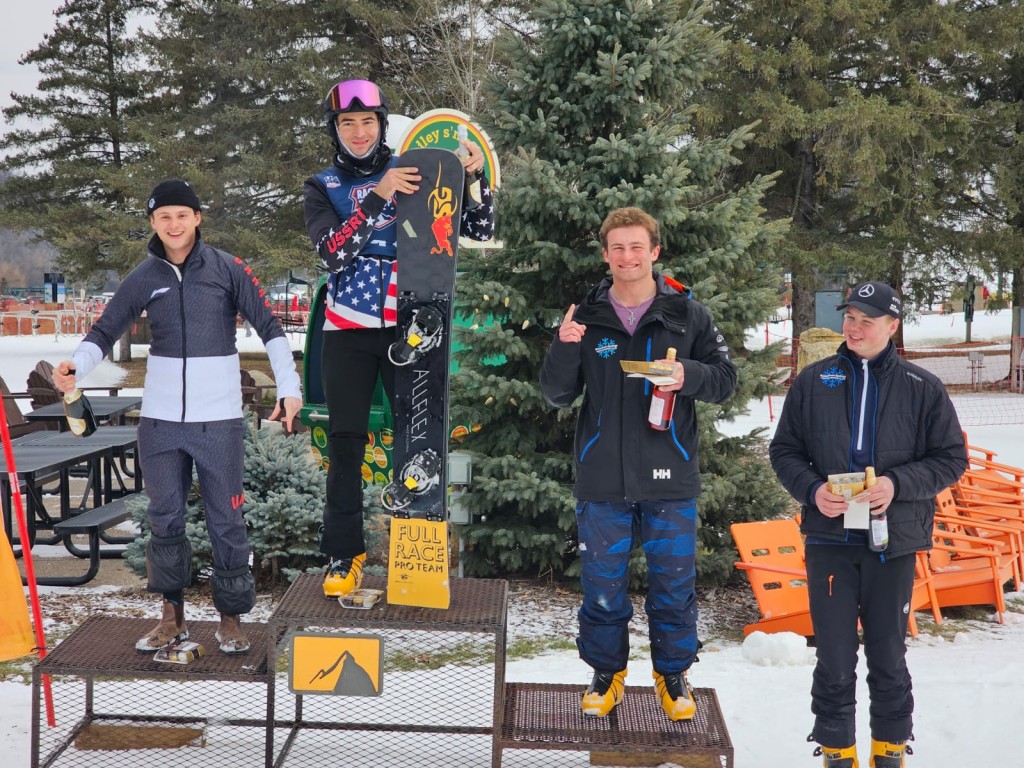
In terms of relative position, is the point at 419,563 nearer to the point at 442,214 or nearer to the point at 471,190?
the point at 442,214

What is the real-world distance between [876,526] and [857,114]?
14.2m

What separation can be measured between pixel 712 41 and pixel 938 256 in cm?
1376

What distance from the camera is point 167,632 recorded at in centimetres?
351

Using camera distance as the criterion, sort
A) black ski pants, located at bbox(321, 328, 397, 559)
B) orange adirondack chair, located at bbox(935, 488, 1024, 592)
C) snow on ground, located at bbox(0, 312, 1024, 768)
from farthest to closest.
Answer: orange adirondack chair, located at bbox(935, 488, 1024, 592), snow on ground, located at bbox(0, 312, 1024, 768), black ski pants, located at bbox(321, 328, 397, 559)

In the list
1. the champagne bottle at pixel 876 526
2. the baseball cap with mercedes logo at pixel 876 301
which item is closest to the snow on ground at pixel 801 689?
the champagne bottle at pixel 876 526

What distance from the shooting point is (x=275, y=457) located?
5.67 metres

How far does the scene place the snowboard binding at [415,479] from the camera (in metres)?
3.52

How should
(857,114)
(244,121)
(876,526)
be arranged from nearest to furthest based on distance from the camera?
1. (876,526)
2. (857,114)
3. (244,121)

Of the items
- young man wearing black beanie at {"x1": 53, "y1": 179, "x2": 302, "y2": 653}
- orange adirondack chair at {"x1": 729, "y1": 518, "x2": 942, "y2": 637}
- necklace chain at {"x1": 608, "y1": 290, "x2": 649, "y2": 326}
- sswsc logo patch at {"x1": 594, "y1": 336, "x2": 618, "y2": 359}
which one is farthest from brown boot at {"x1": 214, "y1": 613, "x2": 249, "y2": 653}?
orange adirondack chair at {"x1": 729, "y1": 518, "x2": 942, "y2": 637}

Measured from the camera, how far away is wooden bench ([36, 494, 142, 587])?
555 cm

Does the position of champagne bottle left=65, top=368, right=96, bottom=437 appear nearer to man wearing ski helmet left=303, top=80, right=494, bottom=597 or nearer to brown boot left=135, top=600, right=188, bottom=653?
brown boot left=135, top=600, right=188, bottom=653

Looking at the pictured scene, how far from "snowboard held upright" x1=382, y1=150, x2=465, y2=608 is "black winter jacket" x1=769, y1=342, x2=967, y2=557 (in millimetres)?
1244

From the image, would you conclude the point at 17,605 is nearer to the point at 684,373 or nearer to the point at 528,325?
the point at 684,373

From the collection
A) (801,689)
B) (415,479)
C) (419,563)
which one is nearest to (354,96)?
(415,479)
